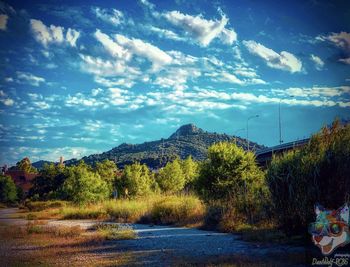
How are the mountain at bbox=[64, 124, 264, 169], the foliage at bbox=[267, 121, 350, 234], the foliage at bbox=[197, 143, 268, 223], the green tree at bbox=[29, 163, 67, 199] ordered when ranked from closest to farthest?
the foliage at bbox=[267, 121, 350, 234]
the foliage at bbox=[197, 143, 268, 223]
the green tree at bbox=[29, 163, 67, 199]
the mountain at bbox=[64, 124, 264, 169]

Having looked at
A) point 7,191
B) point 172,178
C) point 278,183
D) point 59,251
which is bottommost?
point 59,251

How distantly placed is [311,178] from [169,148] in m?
135

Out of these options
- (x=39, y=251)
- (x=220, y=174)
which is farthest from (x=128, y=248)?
(x=220, y=174)

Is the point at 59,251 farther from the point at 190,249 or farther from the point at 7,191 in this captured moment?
the point at 7,191

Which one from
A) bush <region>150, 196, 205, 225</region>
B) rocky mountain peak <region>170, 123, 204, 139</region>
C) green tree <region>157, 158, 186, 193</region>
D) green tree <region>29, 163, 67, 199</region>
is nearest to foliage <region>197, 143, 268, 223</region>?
bush <region>150, 196, 205, 225</region>

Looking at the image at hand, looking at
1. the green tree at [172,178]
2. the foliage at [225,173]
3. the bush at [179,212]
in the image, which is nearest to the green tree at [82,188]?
the bush at [179,212]

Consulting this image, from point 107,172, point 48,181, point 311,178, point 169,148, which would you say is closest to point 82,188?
point 107,172

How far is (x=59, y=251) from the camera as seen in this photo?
1238cm

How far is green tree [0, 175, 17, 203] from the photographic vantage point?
67125mm

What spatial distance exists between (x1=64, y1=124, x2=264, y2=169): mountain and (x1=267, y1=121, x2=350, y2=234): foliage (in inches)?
4321

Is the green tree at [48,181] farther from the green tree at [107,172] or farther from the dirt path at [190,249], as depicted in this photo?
the dirt path at [190,249]

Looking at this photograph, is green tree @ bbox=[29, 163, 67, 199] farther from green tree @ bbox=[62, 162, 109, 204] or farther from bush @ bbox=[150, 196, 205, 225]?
bush @ bbox=[150, 196, 205, 225]

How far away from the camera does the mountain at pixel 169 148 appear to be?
5305 inches

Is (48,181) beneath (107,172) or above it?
beneath
